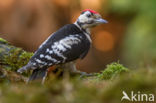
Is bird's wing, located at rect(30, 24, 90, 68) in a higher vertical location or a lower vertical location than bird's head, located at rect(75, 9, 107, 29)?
lower

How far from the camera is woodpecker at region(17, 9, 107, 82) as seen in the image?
402 cm

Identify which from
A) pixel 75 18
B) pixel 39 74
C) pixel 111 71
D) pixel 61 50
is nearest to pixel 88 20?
pixel 61 50

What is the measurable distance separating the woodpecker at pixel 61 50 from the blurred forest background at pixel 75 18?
6.22 metres

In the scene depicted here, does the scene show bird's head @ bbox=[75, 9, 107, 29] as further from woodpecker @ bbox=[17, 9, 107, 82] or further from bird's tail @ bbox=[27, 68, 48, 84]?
bird's tail @ bbox=[27, 68, 48, 84]

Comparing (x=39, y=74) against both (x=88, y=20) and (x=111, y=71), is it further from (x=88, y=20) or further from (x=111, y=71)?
(x=88, y=20)

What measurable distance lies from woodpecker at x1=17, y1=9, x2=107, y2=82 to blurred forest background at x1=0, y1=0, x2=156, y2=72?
6.22m

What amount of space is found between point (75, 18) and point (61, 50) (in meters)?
8.68

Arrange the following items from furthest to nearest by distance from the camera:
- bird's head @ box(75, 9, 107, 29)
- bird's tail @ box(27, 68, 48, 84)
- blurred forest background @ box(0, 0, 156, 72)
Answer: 1. blurred forest background @ box(0, 0, 156, 72)
2. bird's head @ box(75, 9, 107, 29)
3. bird's tail @ box(27, 68, 48, 84)

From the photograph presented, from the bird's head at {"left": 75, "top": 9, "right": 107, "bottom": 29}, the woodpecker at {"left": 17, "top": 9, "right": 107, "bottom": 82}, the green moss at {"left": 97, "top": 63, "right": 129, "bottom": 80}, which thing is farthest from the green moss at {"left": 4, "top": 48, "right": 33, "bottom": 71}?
the green moss at {"left": 97, "top": 63, "right": 129, "bottom": 80}

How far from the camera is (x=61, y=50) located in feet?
13.9

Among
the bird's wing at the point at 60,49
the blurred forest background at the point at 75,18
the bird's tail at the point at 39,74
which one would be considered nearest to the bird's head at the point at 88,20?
the bird's wing at the point at 60,49

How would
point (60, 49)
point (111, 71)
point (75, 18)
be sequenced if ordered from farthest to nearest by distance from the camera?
point (75, 18) < point (60, 49) < point (111, 71)

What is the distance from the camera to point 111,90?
1940 mm

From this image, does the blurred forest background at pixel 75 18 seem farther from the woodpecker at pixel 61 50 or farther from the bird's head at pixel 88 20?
the woodpecker at pixel 61 50
